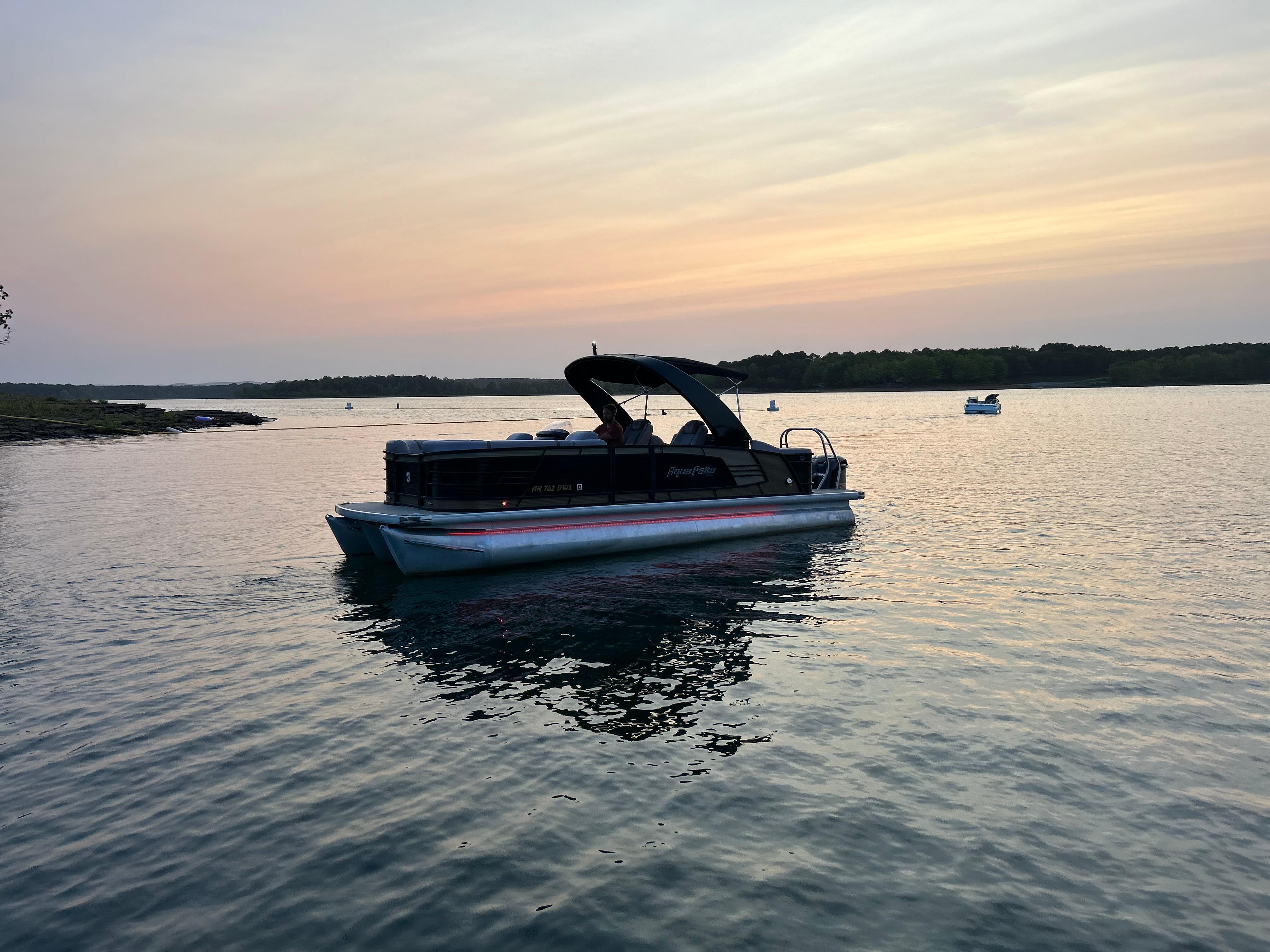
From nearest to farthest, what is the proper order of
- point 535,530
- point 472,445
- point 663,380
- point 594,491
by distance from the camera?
1. point 472,445
2. point 535,530
3. point 594,491
4. point 663,380

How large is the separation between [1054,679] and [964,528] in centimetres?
1184

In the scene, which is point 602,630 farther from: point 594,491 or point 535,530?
point 594,491

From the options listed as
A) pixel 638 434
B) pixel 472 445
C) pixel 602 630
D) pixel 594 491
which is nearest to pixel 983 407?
pixel 638 434

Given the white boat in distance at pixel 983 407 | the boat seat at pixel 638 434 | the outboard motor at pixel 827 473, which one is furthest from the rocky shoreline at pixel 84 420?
the white boat in distance at pixel 983 407

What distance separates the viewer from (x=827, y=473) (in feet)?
69.5

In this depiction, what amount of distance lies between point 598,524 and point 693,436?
3.48m

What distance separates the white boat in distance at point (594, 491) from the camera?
14.8 metres

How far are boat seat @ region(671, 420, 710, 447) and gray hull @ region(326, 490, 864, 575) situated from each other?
134 cm

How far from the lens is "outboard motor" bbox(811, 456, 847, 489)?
21.2 m

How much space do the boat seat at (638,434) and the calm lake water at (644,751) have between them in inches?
96.7

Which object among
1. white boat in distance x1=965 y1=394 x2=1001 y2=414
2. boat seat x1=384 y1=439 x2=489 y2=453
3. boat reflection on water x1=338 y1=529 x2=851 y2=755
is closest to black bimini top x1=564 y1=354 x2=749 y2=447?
boat reflection on water x1=338 y1=529 x2=851 y2=755

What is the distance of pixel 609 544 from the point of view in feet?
54.9

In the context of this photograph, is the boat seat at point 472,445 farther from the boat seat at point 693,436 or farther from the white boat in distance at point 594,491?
the boat seat at point 693,436

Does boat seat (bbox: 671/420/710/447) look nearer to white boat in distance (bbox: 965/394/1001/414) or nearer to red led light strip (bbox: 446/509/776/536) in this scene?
red led light strip (bbox: 446/509/776/536)
